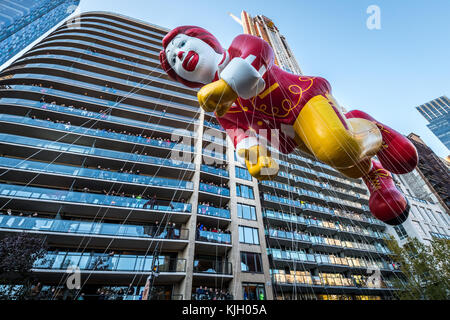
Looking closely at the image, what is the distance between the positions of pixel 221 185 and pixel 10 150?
14069 mm

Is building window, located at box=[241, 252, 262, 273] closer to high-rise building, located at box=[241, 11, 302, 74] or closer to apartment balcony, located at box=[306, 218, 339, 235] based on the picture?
apartment balcony, located at box=[306, 218, 339, 235]

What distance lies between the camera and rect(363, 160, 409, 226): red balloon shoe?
4488 mm

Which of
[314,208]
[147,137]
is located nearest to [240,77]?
[147,137]

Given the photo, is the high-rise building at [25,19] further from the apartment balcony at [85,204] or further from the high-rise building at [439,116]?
the high-rise building at [439,116]

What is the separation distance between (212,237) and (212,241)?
0.24 meters

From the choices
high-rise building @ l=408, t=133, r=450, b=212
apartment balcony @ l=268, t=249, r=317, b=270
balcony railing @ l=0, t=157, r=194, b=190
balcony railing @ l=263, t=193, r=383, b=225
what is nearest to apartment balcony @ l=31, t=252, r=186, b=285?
balcony railing @ l=0, t=157, r=194, b=190

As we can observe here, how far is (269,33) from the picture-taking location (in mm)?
13227

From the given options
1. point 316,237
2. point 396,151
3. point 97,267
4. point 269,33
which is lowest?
point 396,151

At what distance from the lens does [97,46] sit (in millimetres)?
22359

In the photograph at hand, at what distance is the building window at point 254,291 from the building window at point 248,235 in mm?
2568

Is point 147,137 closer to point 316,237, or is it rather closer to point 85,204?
point 85,204

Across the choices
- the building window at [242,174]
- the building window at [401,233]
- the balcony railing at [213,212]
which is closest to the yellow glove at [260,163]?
the balcony railing at [213,212]

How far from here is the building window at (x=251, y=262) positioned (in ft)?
44.6

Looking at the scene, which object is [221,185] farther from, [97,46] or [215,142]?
[97,46]
